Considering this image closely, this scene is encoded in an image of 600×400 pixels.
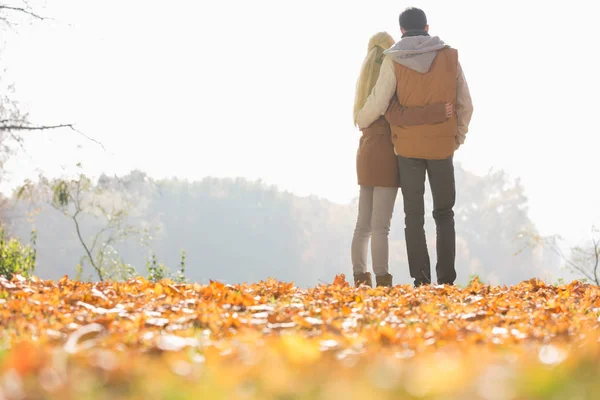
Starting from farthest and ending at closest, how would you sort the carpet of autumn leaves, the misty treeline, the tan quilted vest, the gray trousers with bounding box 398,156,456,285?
the misty treeline → the gray trousers with bounding box 398,156,456,285 → the tan quilted vest → the carpet of autumn leaves

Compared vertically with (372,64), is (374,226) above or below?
below

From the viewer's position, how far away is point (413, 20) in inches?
255

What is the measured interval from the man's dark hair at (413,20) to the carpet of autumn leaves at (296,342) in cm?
236

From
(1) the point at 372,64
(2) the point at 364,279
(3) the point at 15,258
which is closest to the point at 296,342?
(2) the point at 364,279

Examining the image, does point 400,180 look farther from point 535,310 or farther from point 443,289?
point 535,310

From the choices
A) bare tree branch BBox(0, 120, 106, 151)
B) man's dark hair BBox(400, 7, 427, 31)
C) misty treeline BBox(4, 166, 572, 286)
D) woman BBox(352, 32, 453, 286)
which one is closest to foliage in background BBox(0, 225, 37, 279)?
bare tree branch BBox(0, 120, 106, 151)

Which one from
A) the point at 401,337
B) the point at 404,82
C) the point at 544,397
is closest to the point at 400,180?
the point at 404,82

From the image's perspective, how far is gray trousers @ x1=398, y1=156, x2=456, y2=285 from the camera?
6367 millimetres

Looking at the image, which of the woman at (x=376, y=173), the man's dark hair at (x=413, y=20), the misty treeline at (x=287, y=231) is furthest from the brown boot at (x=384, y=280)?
the misty treeline at (x=287, y=231)

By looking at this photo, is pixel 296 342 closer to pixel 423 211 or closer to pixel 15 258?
pixel 423 211

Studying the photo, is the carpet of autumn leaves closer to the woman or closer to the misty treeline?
the woman

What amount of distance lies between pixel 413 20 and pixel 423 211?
169 cm

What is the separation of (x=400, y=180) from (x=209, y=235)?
66.4 meters

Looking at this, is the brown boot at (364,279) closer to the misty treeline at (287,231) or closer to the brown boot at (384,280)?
the brown boot at (384,280)
